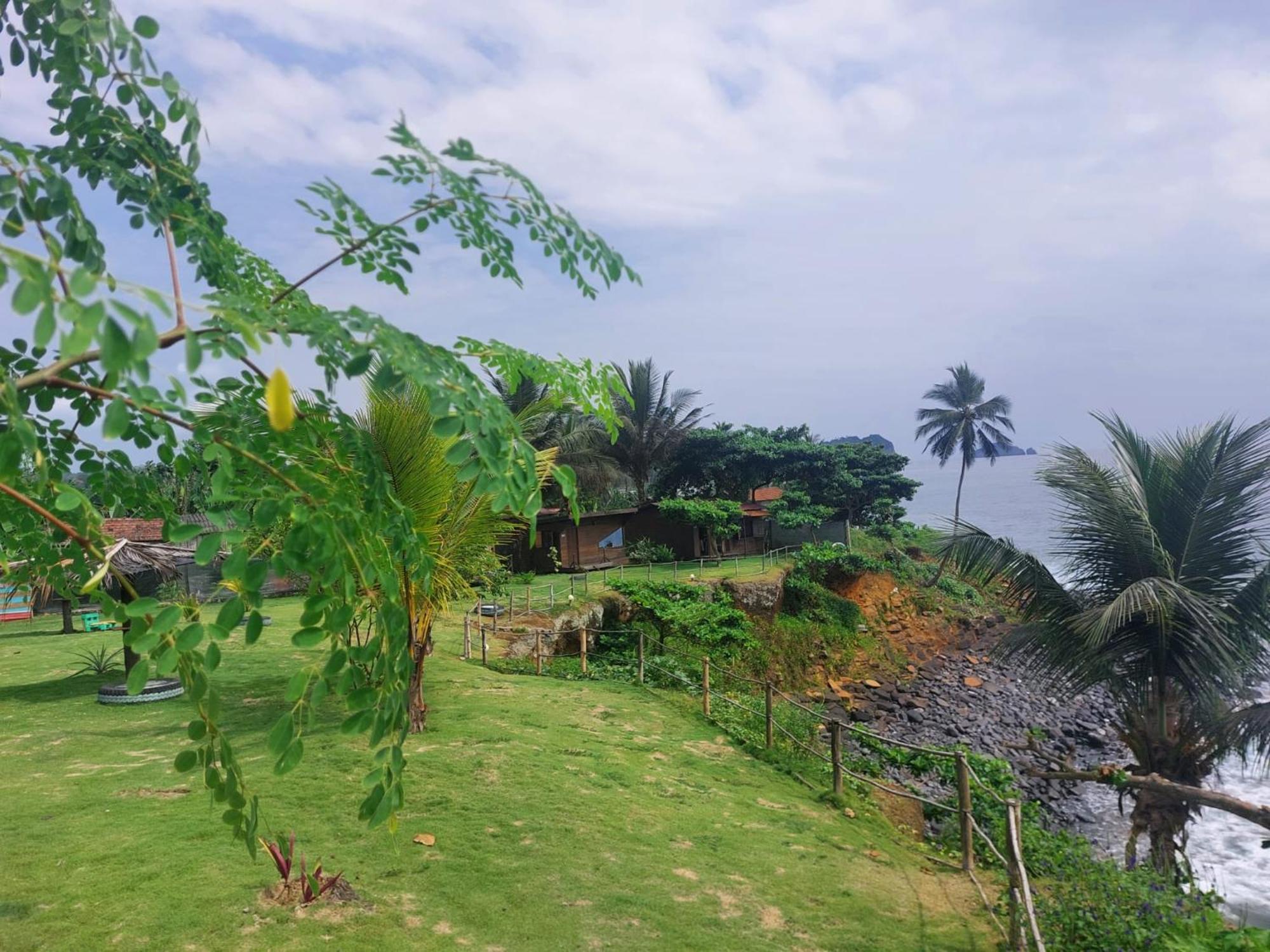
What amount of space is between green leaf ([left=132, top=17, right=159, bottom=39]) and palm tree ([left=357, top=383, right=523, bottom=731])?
4.10 meters

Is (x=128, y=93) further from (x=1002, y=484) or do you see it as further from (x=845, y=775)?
(x=1002, y=484)

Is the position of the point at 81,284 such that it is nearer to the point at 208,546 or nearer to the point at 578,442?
the point at 208,546

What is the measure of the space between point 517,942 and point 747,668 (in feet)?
52.6

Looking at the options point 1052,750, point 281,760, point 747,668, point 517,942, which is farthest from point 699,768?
point 1052,750

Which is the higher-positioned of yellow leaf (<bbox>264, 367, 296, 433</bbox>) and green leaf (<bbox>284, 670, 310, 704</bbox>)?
yellow leaf (<bbox>264, 367, 296, 433</bbox>)

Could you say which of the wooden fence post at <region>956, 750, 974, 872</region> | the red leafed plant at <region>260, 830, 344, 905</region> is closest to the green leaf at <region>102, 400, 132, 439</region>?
the red leafed plant at <region>260, 830, 344, 905</region>

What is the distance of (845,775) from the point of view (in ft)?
31.3

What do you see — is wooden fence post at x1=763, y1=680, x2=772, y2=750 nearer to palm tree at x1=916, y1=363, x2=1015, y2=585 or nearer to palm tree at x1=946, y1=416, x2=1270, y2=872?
palm tree at x1=946, y1=416, x2=1270, y2=872

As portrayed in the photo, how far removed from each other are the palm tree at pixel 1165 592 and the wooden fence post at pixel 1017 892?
257 cm

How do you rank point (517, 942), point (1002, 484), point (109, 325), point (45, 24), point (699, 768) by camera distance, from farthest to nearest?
point (1002, 484)
point (699, 768)
point (517, 942)
point (45, 24)
point (109, 325)

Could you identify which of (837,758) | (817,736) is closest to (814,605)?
(817,736)

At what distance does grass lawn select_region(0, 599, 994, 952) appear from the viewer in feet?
15.0

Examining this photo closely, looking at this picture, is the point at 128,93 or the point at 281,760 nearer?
the point at 281,760

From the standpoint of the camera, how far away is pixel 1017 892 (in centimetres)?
559
